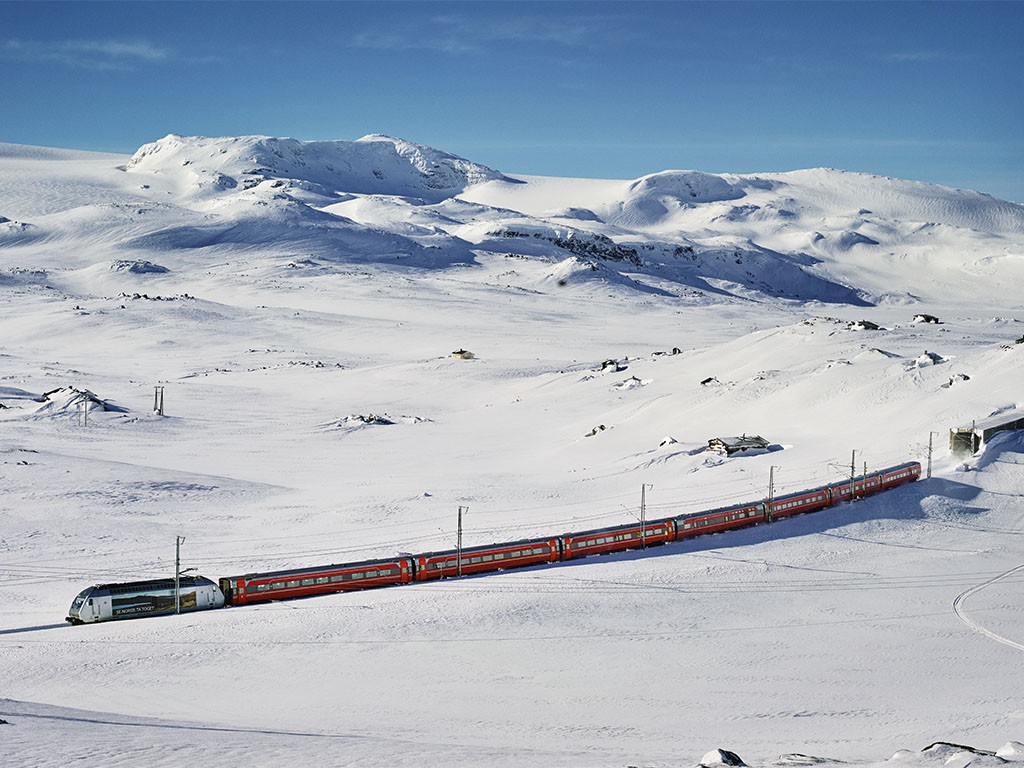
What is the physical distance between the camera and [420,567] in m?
33.5

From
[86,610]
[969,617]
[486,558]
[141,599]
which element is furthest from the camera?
[486,558]

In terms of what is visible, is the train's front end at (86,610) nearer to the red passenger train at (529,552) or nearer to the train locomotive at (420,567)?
the train locomotive at (420,567)

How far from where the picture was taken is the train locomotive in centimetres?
2997

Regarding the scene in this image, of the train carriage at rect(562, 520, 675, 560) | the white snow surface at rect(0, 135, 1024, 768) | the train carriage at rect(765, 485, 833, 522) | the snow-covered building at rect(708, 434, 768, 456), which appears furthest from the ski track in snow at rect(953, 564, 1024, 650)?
the snow-covered building at rect(708, 434, 768, 456)

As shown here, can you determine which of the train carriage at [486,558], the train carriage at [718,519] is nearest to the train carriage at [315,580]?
the train carriage at [486,558]

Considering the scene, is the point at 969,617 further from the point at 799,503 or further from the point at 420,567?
the point at 420,567

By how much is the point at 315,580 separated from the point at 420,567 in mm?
3473

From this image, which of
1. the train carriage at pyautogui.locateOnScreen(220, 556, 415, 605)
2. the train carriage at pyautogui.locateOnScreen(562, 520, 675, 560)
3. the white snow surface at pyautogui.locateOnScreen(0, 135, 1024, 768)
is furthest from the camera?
the train carriage at pyautogui.locateOnScreen(562, 520, 675, 560)

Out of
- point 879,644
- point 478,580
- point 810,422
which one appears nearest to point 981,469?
point 810,422

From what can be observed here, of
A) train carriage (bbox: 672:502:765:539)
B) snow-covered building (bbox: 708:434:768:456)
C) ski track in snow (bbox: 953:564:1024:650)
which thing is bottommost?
ski track in snow (bbox: 953:564:1024:650)

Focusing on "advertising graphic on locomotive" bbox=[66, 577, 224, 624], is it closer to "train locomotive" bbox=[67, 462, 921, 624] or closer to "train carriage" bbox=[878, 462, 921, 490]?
"train locomotive" bbox=[67, 462, 921, 624]

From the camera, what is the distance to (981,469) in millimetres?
45594

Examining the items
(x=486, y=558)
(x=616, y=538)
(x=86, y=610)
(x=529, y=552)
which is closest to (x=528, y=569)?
(x=529, y=552)

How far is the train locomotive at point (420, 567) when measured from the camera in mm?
29969
